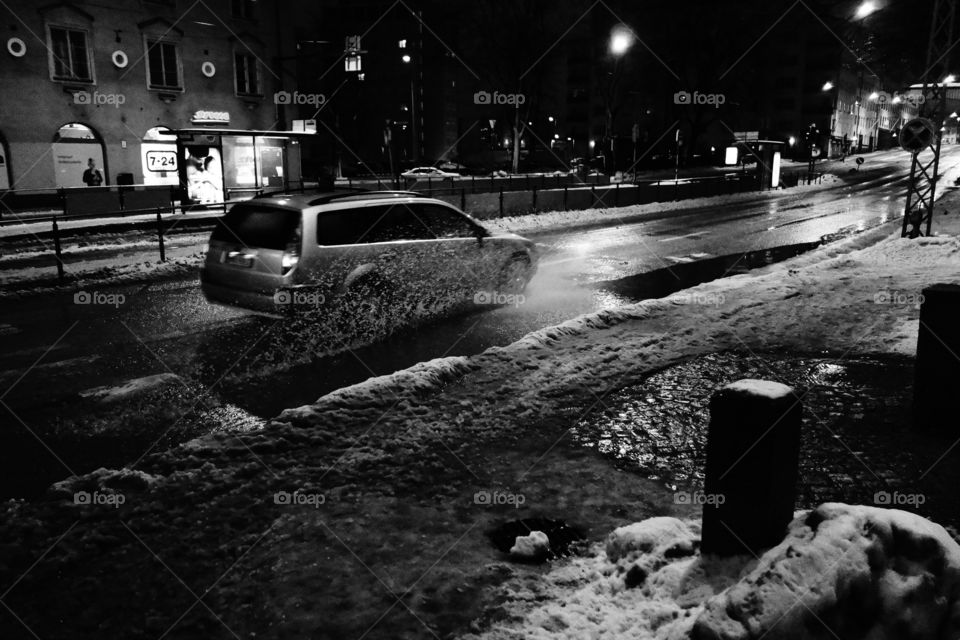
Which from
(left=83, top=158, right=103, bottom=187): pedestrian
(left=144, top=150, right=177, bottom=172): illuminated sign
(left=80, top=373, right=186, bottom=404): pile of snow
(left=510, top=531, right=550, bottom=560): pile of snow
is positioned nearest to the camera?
(left=510, top=531, right=550, bottom=560): pile of snow

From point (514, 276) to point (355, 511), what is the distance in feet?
22.8

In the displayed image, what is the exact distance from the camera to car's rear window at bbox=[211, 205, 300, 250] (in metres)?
8.16

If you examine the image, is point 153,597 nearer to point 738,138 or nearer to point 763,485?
point 763,485

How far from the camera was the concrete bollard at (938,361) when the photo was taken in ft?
17.7

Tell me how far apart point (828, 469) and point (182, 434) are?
16.6ft

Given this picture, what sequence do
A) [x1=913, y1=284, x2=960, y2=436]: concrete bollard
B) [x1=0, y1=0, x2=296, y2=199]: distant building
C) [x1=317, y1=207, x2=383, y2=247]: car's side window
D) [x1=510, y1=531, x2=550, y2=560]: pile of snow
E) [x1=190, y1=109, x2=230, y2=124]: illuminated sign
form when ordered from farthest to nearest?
1. [x1=190, y1=109, x2=230, y2=124]: illuminated sign
2. [x1=0, y1=0, x2=296, y2=199]: distant building
3. [x1=317, y1=207, x2=383, y2=247]: car's side window
4. [x1=913, y1=284, x2=960, y2=436]: concrete bollard
5. [x1=510, y1=531, x2=550, y2=560]: pile of snow

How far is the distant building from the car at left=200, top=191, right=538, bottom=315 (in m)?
19.7

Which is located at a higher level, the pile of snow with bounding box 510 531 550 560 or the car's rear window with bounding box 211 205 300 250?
the car's rear window with bounding box 211 205 300 250

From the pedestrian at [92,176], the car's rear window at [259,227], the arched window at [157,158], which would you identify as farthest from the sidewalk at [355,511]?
the arched window at [157,158]

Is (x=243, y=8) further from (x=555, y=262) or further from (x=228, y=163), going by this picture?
(x=555, y=262)

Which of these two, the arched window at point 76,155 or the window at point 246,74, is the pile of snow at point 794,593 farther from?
the window at point 246,74

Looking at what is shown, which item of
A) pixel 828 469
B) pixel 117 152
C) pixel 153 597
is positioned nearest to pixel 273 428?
pixel 153 597

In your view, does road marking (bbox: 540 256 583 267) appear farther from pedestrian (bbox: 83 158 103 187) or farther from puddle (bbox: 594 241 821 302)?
pedestrian (bbox: 83 158 103 187)

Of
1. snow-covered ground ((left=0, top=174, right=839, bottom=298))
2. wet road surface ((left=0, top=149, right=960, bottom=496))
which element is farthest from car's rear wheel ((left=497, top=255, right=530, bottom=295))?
snow-covered ground ((left=0, top=174, right=839, bottom=298))
